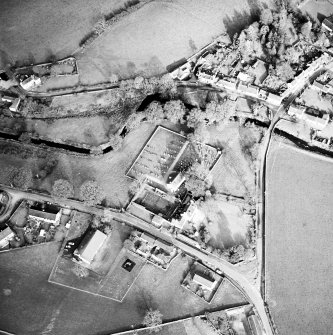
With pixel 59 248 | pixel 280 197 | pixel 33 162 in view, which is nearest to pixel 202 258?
pixel 280 197

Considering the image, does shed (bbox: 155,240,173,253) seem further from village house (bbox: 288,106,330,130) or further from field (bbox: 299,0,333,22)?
field (bbox: 299,0,333,22)

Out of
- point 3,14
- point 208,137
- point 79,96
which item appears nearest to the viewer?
point 208,137

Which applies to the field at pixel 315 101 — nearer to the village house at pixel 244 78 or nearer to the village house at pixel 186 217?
the village house at pixel 244 78

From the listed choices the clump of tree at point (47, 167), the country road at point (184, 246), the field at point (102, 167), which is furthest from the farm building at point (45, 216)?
the clump of tree at point (47, 167)

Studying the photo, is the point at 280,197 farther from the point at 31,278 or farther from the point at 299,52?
the point at 31,278

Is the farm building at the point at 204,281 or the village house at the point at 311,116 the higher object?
the village house at the point at 311,116

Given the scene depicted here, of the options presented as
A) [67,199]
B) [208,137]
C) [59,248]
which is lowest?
[59,248]

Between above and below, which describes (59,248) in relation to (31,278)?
above
